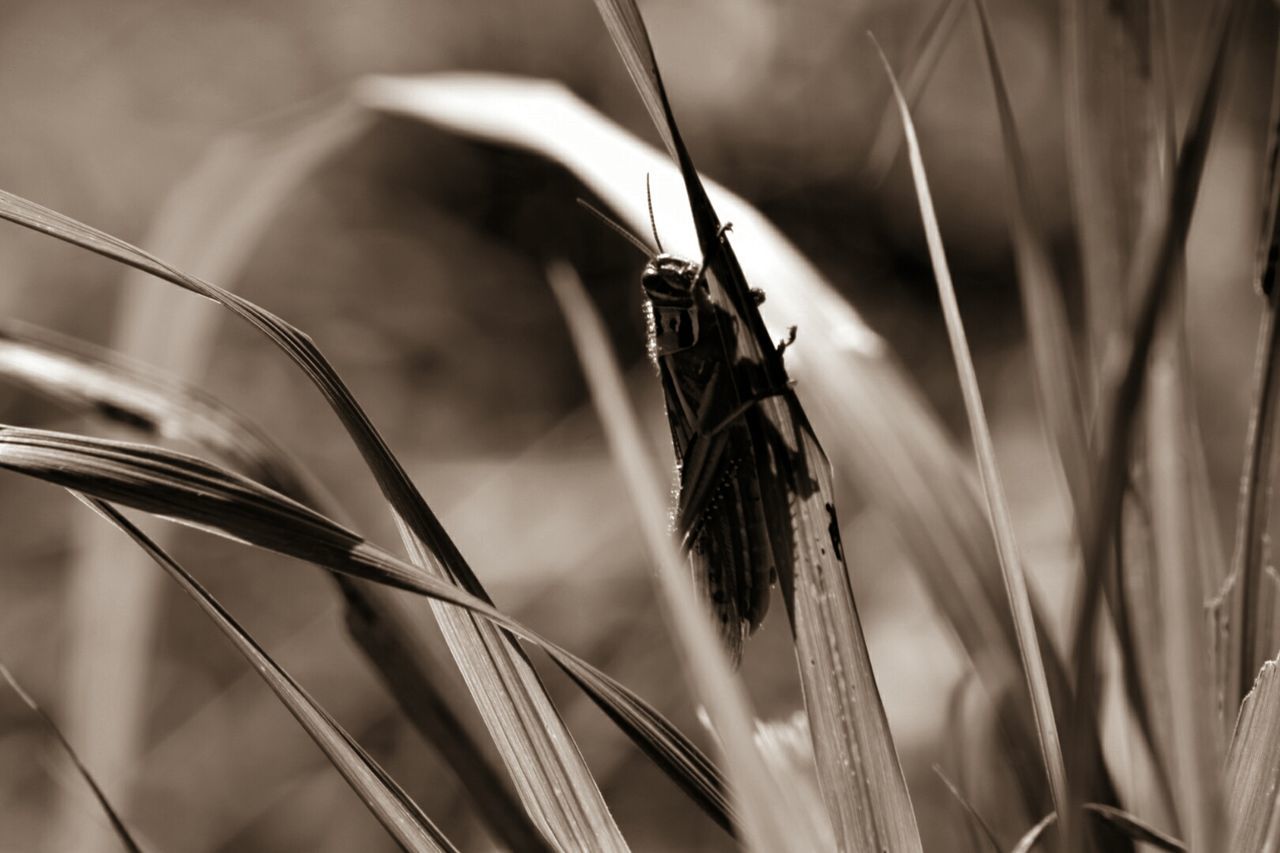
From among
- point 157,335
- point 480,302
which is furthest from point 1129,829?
point 480,302

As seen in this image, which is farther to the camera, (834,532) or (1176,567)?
(1176,567)

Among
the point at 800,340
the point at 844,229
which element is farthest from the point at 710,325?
the point at 844,229

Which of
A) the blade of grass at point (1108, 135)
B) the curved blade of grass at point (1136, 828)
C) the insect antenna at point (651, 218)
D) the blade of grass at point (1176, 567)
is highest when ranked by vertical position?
the insect antenna at point (651, 218)

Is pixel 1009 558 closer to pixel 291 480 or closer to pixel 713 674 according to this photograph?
pixel 713 674

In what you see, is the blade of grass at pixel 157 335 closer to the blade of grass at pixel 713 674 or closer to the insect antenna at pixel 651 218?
the insect antenna at pixel 651 218

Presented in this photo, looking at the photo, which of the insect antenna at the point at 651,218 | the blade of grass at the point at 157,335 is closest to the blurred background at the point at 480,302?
the blade of grass at the point at 157,335

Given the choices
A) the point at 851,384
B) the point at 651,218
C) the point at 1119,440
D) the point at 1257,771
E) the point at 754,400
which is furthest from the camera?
the point at 651,218

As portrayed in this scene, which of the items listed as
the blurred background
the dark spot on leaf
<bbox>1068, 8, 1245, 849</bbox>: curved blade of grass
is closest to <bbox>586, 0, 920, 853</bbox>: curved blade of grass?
the dark spot on leaf

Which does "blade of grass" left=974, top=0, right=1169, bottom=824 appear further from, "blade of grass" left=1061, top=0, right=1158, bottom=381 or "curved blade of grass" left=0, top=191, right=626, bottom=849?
"curved blade of grass" left=0, top=191, right=626, bottom=849
